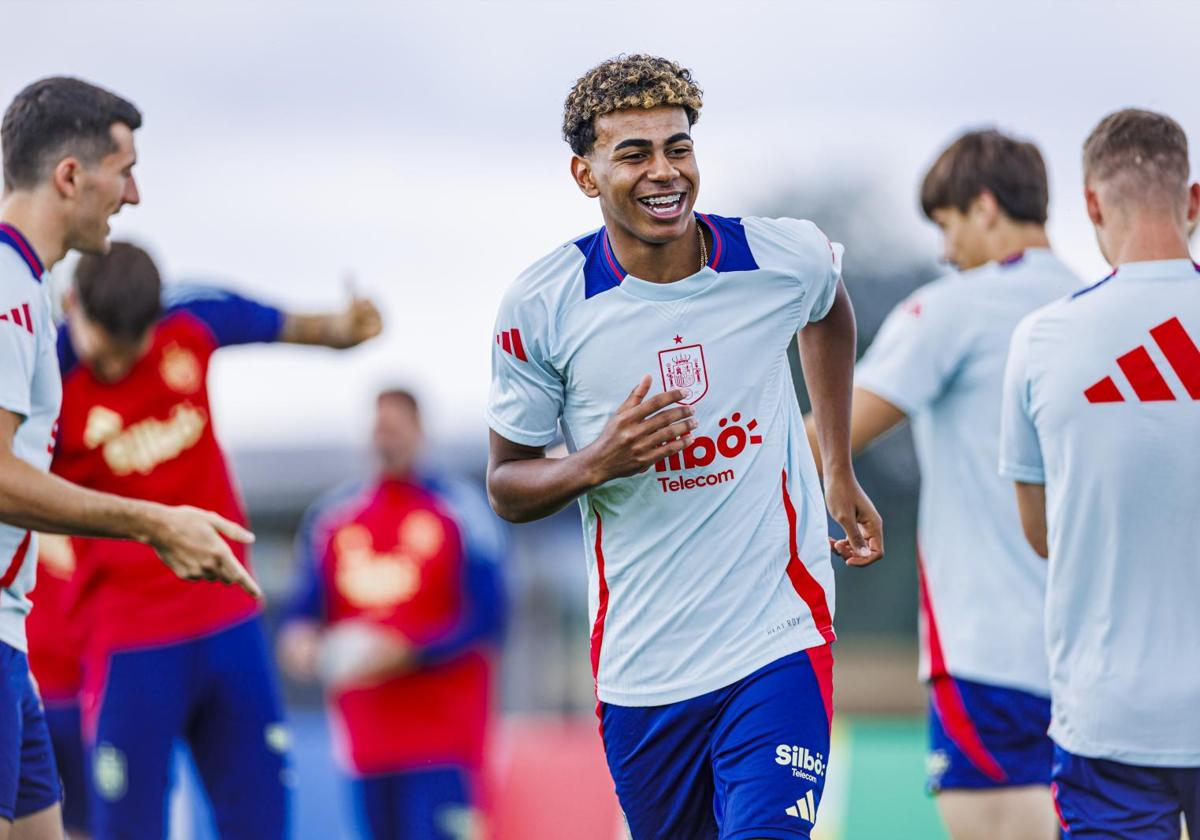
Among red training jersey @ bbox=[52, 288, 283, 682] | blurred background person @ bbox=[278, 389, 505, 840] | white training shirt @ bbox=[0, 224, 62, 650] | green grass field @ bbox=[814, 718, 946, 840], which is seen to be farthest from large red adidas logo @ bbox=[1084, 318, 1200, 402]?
green grass field @ bbox=[814, 718, 946, 840]

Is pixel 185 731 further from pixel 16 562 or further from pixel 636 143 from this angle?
pixel 636 143

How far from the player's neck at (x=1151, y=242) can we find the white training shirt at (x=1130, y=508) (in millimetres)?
50

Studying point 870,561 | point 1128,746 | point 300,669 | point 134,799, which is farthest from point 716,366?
point 300,669

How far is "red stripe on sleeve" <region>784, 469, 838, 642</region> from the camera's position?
468 centimetres

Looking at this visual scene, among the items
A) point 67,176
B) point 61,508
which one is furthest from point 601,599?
point 67,176

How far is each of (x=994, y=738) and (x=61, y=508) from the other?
3415 millimetres

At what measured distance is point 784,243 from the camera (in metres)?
4.81

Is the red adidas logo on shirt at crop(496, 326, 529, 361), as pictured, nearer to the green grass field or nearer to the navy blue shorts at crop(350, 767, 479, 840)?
the navy blue shorts at crop(350, 767, 479, 840)

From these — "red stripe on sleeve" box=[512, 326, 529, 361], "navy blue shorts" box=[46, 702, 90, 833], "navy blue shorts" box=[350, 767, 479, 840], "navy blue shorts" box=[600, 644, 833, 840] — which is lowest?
"navy blue shorts" box=[350, 767, 479, 840]

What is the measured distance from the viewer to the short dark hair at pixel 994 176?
20.5 ft

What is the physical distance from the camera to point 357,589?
31.4ft

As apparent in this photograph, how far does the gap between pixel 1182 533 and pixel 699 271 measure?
158 cm

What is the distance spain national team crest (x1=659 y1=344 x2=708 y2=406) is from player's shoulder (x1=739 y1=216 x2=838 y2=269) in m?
0.37

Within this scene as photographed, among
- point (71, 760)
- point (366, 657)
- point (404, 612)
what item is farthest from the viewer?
point (404, 612)
